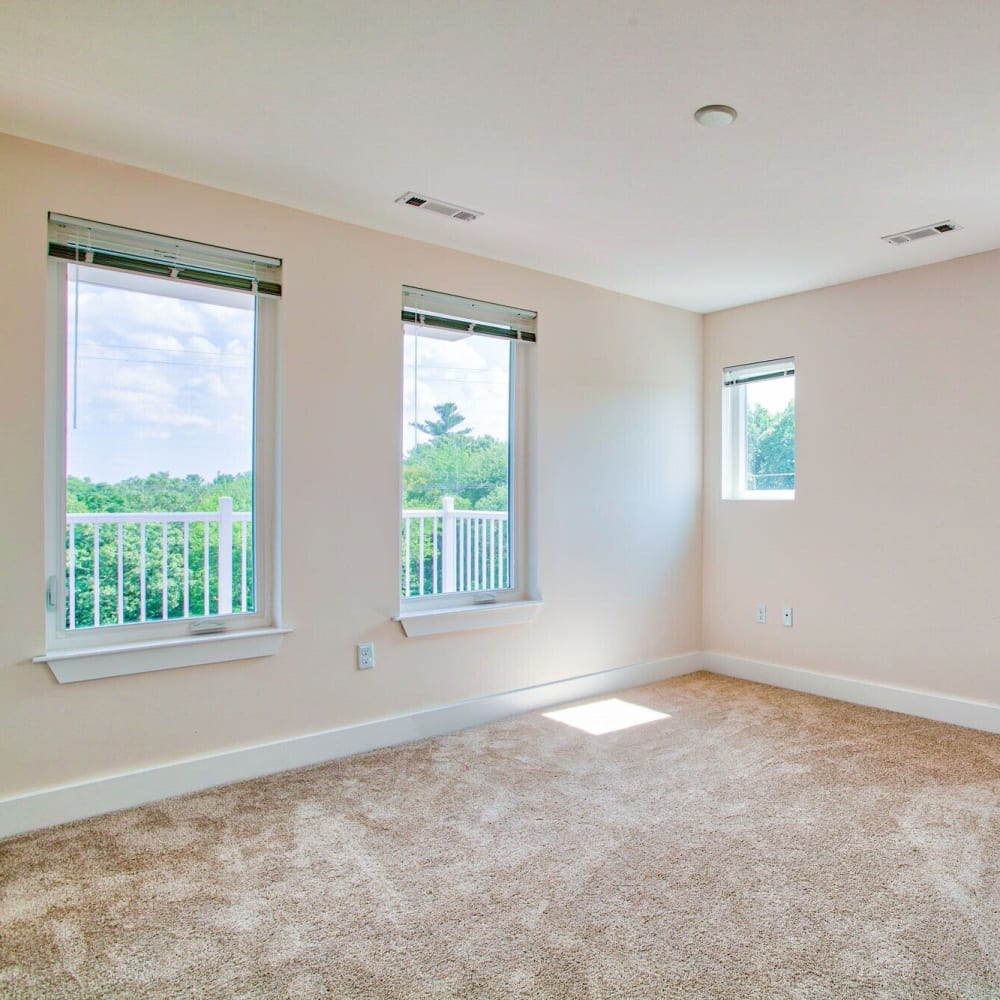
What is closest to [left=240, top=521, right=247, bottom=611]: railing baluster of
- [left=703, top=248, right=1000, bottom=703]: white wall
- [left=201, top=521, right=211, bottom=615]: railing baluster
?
[left=201, top=521, right=211, bottom=615]: railing baluster

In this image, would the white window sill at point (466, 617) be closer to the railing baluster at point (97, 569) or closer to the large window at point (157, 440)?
the large window at point (157, 440)

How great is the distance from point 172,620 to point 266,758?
0.67 meters

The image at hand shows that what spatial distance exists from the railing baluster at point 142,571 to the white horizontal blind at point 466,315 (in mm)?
1456

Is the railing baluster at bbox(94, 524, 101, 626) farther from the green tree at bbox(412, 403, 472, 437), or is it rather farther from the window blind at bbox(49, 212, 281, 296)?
the green tree at bbox(412, 403, 472, 437)

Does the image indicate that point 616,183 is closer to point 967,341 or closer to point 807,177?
point 807,177

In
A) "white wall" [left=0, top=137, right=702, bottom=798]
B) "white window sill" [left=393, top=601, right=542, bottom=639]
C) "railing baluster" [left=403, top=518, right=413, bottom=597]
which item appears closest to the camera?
"white wall" [left=0, top=137, right=702, bottom=798]

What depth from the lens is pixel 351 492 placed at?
3141 mm

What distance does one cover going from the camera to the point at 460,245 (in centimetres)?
340

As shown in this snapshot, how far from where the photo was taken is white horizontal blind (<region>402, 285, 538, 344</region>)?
3357 millimetres

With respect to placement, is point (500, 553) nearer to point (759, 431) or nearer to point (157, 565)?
point (157, 565)

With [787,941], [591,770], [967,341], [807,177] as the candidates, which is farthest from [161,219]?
[967,341]

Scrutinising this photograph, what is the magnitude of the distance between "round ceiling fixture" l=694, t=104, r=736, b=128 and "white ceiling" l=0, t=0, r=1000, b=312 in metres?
0.05

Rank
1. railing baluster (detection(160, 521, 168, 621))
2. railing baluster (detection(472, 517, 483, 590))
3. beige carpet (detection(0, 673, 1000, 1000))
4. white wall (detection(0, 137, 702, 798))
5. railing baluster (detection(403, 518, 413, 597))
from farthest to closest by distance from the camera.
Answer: railing baluster (detection(472, 517, 483, 590)), railing baluster (detection(403, 518, 413, 597)), railing baluster (detection(160, 521, 168, 621)), white wall (detection(0, 137, 702, 798)), beige carpet (detection(0, 673, 1000, 1000))

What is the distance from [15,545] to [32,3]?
1.58 m
